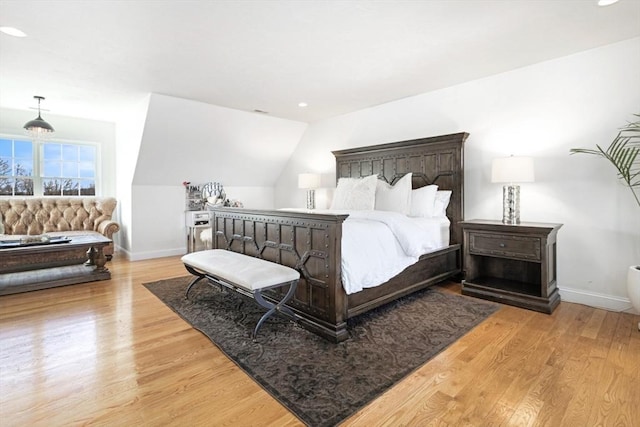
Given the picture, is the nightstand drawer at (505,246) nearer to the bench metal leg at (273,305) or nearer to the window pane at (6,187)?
the bench metal leg at (273,305)

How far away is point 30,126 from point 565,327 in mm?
6502

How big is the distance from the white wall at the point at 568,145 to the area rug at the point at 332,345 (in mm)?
1079

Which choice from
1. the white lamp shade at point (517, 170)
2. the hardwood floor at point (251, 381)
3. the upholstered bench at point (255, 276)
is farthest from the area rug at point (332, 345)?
the white lamp shade at point (517, 170)

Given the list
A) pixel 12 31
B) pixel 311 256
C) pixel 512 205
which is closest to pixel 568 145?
pixel 512 205

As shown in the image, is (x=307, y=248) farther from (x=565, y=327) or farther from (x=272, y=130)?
(x=272, y=130)

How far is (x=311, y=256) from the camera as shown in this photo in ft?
8.51

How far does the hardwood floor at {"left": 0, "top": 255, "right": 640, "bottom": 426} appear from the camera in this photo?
5.24ft

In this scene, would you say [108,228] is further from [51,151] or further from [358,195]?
[358,195]

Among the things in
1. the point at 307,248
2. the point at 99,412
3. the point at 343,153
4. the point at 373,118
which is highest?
the point at 373,118

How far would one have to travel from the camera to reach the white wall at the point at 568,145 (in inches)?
117

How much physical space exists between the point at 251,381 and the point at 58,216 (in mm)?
5174

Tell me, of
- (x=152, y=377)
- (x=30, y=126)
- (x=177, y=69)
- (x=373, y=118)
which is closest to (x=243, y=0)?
(x=177, y=69)

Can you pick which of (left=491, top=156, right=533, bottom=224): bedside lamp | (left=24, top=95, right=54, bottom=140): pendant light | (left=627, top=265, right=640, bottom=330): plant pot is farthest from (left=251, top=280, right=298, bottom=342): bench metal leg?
(left=24, top=95, right=54, bottom=140): pendant light

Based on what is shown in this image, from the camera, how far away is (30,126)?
439cm
